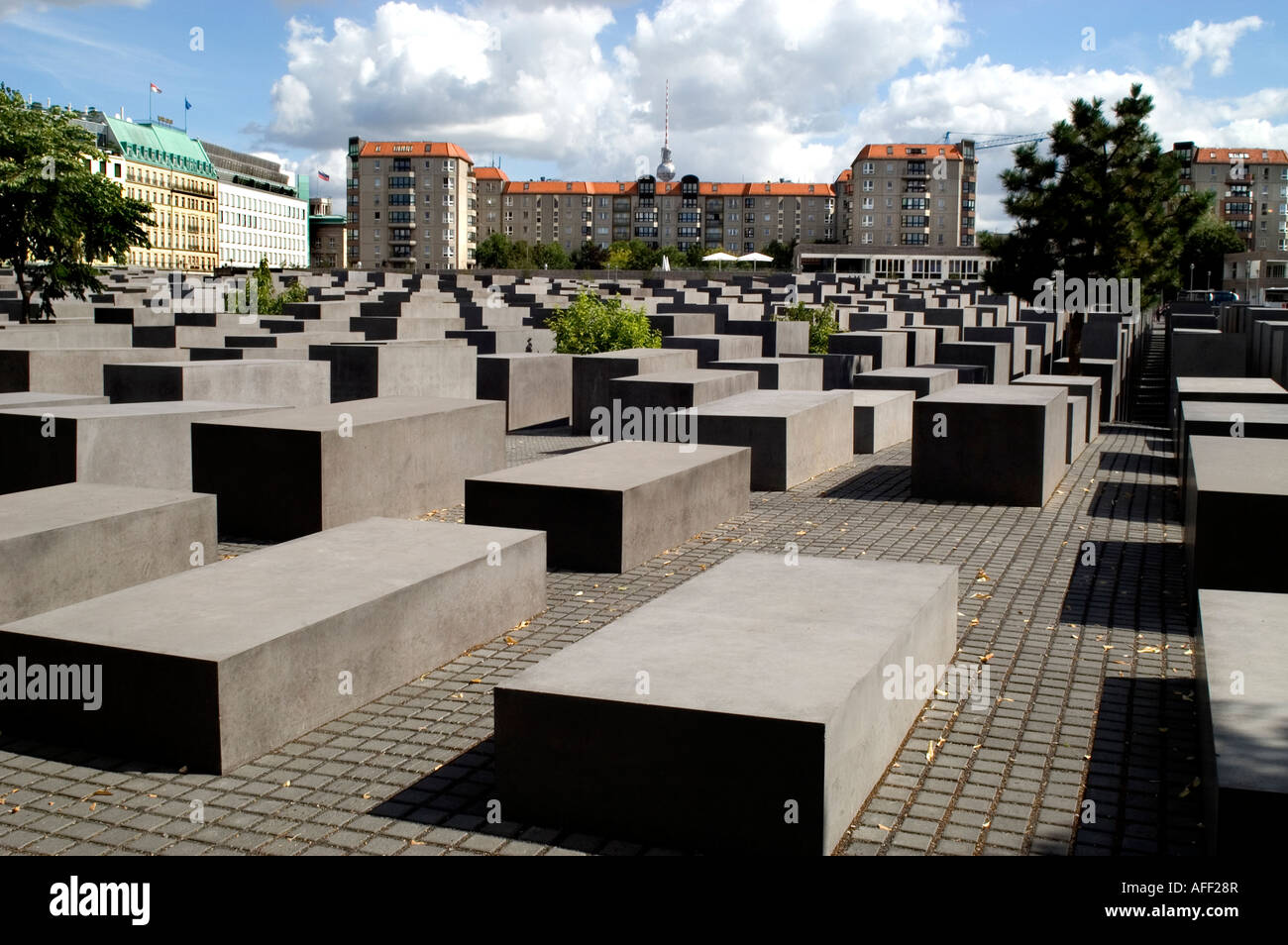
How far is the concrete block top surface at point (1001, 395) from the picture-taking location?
45.3 ft

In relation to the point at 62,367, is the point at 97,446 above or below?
below

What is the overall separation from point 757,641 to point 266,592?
2.63 meters

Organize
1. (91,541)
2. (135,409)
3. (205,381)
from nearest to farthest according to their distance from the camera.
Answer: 1. (91,541)
2. (135,409)
3. (205,381)

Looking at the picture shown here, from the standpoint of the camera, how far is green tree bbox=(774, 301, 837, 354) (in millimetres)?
26547

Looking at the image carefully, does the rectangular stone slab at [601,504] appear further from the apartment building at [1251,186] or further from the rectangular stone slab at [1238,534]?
the apartment building at [1251,186]

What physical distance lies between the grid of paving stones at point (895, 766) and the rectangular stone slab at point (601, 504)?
0.22 m

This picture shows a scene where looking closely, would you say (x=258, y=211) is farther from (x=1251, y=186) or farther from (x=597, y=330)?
(x=597, y=330)

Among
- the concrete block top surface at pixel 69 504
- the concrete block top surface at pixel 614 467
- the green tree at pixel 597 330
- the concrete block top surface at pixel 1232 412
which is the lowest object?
the concrete block top surface at pixel 69 504

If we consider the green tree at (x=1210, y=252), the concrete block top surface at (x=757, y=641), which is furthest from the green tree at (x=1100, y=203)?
the green tree at (x=1210, y=252)

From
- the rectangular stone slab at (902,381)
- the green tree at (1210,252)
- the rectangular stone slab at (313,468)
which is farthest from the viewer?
the green tree at (1210,252)

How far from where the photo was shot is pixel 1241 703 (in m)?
5.10

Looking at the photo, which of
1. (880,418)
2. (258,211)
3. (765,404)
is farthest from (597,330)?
(258,211)
